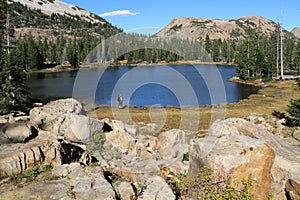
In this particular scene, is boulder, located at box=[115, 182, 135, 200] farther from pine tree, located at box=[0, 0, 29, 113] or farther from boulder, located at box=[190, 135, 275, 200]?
pine tree, located at box=[0, 0, 29, 113]

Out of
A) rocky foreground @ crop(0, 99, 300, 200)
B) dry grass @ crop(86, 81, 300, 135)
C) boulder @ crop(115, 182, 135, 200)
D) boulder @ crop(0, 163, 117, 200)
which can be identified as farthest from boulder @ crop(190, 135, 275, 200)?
dry grass @ crop(86, 81, 300, 135)

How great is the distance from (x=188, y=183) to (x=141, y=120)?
24783 mm

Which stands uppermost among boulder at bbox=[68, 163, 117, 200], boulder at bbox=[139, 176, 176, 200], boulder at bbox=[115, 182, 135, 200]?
boulder at bbox=[68, 163, 117, 200]

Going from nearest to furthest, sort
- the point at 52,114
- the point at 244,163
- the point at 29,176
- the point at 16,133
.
Answer: 1. the point at 244,163
2. the point at 29,176
3. the point at 16,133
4. the point at 52,114

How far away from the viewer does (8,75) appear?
37.9 metres

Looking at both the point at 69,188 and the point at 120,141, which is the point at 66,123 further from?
the point at 69,188

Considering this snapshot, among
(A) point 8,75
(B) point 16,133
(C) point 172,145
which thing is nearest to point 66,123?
(B) point 16,133

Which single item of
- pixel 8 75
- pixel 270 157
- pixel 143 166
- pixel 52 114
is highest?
pixel 8 75

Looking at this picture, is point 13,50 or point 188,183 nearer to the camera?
point 188,183

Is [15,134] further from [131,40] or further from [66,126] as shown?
[131,40]

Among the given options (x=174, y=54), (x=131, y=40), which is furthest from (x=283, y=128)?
(x=131, y=40)

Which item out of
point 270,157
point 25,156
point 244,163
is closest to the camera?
point 244,163

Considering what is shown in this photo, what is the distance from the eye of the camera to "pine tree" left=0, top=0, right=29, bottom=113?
37.2 metres

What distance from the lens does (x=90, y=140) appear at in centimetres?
1948
